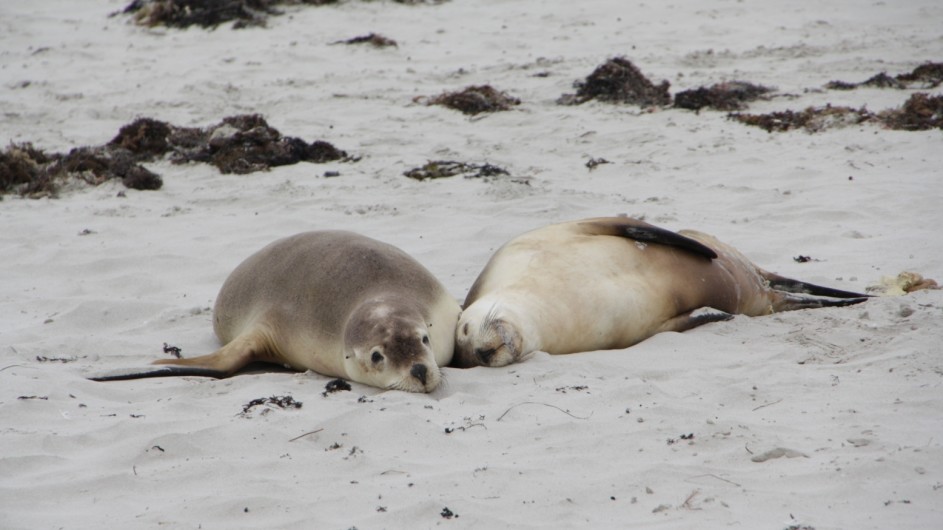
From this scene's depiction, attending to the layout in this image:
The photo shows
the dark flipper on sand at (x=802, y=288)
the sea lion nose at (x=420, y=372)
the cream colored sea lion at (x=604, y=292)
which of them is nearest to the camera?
the sea lion nose at (x=420, y=372)

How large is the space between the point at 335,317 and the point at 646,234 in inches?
60.0

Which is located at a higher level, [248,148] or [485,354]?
[248,148]

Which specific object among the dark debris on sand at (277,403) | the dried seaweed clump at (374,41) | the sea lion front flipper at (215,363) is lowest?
the sea lion front flipper at (215,363)

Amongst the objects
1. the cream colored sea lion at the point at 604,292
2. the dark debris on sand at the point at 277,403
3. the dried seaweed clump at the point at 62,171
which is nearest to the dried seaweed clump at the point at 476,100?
the dried seaweed clump at the point at 62,171

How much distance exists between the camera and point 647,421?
3570mm

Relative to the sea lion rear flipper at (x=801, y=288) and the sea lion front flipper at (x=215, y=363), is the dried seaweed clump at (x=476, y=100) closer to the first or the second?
the sea lion rear flipper at (x=801, y=288)

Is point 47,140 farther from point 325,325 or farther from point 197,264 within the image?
point 325,325

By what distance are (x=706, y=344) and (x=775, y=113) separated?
464 cm

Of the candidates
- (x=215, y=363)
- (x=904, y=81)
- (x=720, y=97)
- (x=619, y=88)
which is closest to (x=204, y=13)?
(x=619, y=88)

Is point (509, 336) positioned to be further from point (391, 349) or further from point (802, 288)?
point (802, 288)

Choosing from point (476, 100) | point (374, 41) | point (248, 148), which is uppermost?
point (374, 41)

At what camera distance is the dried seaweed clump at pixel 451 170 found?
7840 millimetres

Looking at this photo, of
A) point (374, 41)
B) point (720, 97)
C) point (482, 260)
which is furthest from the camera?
point (374, 41)

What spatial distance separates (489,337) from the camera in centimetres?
438
